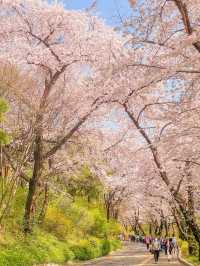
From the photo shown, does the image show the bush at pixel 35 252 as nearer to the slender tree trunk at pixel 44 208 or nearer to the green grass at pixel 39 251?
the green grass at pixel 39 251

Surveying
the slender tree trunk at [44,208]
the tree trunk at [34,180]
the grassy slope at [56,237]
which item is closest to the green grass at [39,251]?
the grassy slope at [56,237]

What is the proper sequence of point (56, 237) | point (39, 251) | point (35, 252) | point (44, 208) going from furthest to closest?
point (56, 237), point (44, 208), point (39, 251), point (35, 252)

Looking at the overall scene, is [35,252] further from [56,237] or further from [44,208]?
[56,237]

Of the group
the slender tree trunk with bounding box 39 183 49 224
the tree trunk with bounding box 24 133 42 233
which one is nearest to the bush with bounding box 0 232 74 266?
the tree trunk with bounding box 24 133 42 233

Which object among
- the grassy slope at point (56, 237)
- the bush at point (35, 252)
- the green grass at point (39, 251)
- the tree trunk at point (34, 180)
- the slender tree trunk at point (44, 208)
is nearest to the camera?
the bush at point (35, 252)

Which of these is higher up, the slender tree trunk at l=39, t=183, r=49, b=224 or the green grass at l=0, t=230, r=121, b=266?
the slender tree trunk at l=39, t=183, r=49, b=224

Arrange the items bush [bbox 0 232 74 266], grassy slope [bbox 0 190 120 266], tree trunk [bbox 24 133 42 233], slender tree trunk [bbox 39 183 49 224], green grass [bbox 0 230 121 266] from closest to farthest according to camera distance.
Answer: bush [bbox 0 232 74 266] < green grass [bbox 0 230 121 266] < grassy slope [bbox 0 190 120 266] < tree trunk [bbox 24 133 42 233] < slender tree trunk [bbox 39 183 49 224]

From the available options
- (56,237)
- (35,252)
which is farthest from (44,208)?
(35,252)

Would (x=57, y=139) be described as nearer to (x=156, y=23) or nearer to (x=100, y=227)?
(x=156, y=23)

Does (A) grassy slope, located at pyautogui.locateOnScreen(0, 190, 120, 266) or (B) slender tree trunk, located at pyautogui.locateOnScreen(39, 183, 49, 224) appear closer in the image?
(A) grassy slope, located at pyautogui.locateOnScreen(0, 190, 120, 266)

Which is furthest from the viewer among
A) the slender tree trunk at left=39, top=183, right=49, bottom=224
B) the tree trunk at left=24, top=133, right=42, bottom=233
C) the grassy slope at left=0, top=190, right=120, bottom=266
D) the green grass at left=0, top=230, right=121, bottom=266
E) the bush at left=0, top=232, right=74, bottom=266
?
the slender tree trunk at left=39, top=183, right=49, bottom=224

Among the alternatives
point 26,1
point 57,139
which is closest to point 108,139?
point 57,139

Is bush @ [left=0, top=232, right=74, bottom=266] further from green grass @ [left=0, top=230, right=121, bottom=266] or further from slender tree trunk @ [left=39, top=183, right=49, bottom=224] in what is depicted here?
slender tree trunk @ [left=39, top=183, right=49, bottom=224]

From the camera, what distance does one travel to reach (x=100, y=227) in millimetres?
42750
